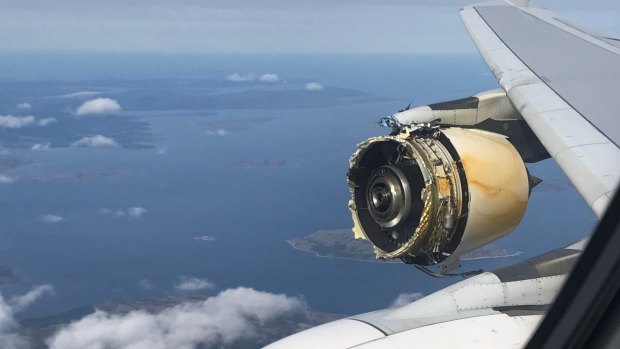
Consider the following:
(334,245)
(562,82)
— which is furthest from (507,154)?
(334,245)

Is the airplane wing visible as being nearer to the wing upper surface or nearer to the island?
the wing upper surface

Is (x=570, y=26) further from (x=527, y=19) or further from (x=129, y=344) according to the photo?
(x=129, y=344)

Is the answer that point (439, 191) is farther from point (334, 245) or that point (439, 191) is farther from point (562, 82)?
point (334, 245)

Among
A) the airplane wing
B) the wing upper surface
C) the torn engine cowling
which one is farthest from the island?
the torn engine cowling

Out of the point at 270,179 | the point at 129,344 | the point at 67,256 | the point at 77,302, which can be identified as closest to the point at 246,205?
the point at 270,179

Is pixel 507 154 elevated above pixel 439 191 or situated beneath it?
elevated above
